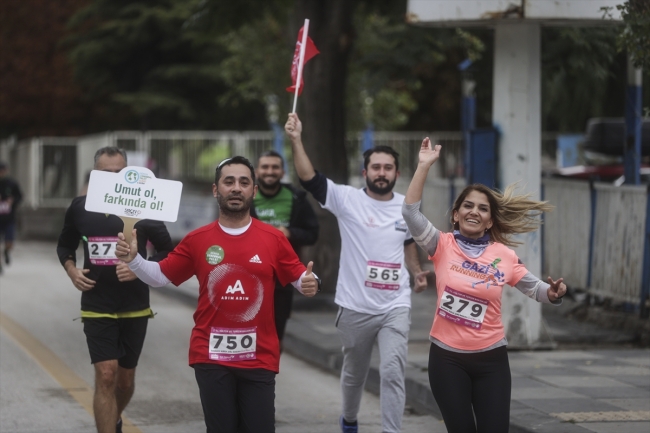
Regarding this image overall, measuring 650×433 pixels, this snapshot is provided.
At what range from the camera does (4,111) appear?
114 ft

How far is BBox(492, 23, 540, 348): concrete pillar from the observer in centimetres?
1073

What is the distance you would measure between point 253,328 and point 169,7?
28.7m

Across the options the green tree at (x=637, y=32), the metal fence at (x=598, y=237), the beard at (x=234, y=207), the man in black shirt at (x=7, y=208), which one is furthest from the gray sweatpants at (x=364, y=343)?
the man in black shirt at (x=7, y=208)

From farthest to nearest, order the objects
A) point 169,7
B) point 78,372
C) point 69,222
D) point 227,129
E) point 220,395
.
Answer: point 227,129 < point 169,7 < point 78,372 < point 69,222 < point 220,395

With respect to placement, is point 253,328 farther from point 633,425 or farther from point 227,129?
point 227,129

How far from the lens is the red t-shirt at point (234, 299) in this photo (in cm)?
545

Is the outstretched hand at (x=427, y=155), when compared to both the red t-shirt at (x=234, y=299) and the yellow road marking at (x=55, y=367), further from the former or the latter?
the yellow road marking at (x=55, y=367)

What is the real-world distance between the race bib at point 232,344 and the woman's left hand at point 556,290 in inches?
60.5

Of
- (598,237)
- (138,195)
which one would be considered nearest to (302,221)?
(138,195)

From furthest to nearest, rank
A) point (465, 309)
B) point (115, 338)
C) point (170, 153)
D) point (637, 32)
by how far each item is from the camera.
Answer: point (170, 153) → point (637, 32) → point (115, 338) → point (465, 309)

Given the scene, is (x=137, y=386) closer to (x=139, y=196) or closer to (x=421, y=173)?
(x=139, y=196)

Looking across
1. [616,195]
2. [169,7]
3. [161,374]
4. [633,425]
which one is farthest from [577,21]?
[169,7]

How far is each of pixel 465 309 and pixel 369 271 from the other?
1.77 meters

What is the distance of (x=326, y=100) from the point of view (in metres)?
14.6
